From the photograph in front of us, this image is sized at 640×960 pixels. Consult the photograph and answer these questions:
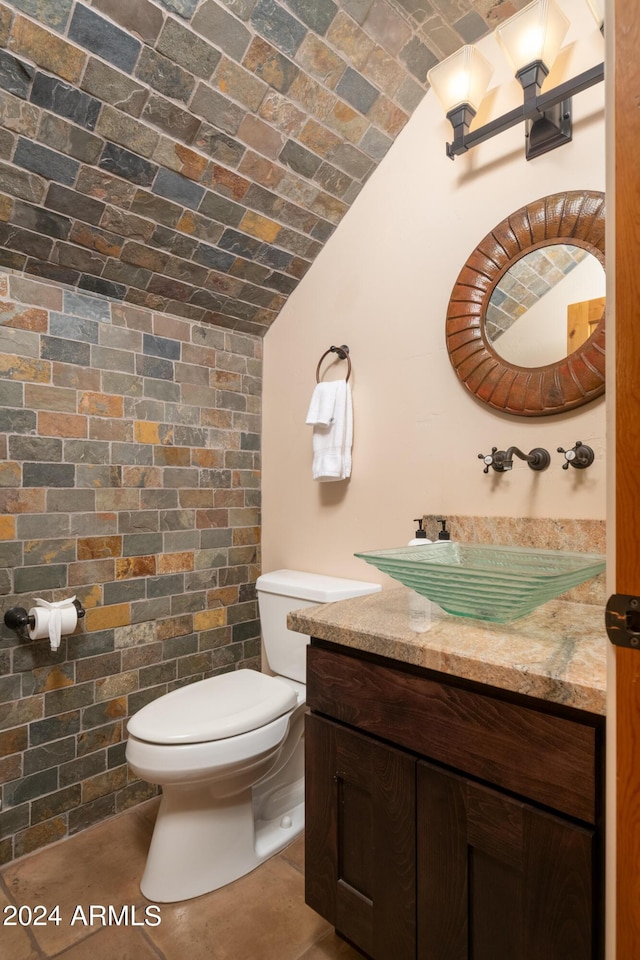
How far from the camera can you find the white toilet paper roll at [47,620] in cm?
157

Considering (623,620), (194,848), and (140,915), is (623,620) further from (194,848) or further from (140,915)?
(140,915)

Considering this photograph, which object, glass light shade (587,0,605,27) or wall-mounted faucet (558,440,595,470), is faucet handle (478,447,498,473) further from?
glass light shade (587,0,605,27)

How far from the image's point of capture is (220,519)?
2182 millimetres

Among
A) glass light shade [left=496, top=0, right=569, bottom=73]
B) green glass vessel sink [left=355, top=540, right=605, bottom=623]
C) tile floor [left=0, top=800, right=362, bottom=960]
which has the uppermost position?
glass light shade [left=496, top=0, right=569, bottom=73]

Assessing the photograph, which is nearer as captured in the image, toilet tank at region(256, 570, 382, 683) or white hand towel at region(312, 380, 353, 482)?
toilet tank at region(256, 570, 382, 683)

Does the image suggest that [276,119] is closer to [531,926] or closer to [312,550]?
[312,550]

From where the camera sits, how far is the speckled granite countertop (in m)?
0.78

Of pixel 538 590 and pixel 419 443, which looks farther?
pixel 419 443

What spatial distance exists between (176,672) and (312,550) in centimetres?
74

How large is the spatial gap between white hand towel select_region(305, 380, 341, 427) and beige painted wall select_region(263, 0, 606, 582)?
0.33 feet

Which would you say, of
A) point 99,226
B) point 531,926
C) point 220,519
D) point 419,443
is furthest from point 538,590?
point 99,226

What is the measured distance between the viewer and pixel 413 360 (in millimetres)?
1745

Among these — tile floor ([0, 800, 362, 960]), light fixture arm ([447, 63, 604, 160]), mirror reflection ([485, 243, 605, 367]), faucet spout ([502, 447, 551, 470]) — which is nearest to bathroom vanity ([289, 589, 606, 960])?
tile floor ([0, 800, 362, 960])

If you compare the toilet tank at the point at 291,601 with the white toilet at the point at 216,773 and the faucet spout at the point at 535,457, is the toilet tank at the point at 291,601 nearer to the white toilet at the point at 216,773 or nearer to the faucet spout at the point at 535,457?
the white toilet at the point at 216,773
